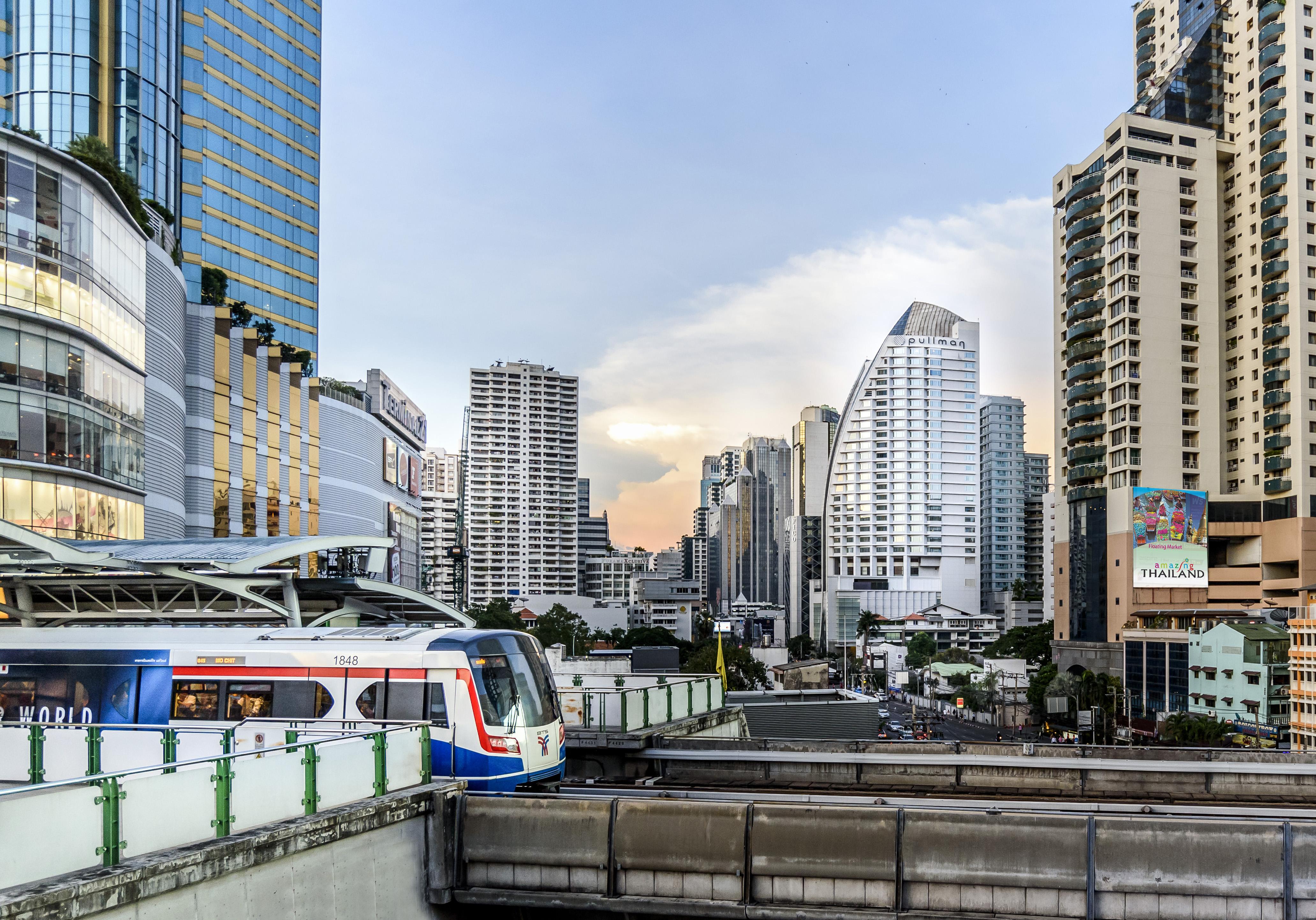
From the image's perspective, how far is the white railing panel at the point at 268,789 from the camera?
415 inches

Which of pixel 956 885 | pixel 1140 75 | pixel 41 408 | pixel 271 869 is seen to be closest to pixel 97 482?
pixel 41 408

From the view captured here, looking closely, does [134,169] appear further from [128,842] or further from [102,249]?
[128,842]

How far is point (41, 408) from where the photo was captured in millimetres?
35344

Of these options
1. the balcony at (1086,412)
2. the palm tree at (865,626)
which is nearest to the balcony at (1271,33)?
the balcony at (1086,412)

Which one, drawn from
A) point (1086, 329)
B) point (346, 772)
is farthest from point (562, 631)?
point (346, 772)

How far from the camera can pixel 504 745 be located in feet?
50.0

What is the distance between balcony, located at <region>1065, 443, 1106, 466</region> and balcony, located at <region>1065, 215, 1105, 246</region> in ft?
65.4

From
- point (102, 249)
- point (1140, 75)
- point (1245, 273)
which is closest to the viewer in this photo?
point (102, 249)

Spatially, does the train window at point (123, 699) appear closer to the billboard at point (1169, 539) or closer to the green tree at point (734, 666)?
the green tree at point (734, 666)

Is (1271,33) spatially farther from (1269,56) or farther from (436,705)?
(436,705)

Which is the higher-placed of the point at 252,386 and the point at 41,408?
the point at 252,386

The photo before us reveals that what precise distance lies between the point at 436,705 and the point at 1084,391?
99.3 m

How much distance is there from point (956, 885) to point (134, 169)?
228 feet

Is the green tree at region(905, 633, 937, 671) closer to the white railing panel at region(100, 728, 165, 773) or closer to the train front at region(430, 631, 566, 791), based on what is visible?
the train front at region(430, 631, 566, 791)
